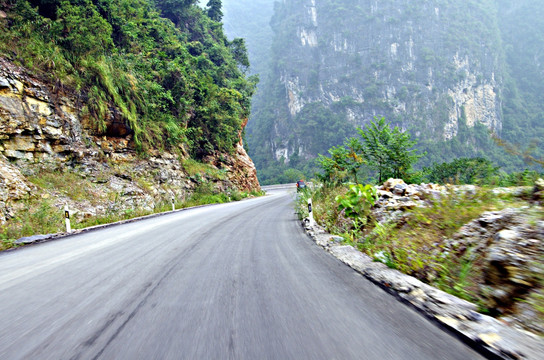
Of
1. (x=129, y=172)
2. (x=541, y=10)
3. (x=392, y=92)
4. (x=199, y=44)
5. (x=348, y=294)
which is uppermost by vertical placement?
(x=541, y=10)

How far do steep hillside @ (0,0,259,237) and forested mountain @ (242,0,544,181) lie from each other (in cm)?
7825

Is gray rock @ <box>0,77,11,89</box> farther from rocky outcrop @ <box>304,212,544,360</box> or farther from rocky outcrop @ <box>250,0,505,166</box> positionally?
rocky outcrop @ <box>250,0,505,166</box>

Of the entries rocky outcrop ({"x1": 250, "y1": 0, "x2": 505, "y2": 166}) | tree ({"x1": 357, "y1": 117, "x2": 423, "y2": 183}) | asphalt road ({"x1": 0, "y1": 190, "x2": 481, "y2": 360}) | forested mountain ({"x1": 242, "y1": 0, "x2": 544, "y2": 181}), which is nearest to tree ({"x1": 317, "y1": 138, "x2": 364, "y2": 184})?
tree ({"x1": 357, "y1": 117, "x2": 423, "y2": 183})

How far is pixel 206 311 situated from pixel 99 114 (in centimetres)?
1428

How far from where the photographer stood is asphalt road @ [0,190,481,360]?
2037 millimetres

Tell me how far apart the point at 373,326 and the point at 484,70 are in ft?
529

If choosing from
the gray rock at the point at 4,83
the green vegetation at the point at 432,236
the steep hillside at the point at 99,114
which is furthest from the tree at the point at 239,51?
the green vegetation at the point at 432,236

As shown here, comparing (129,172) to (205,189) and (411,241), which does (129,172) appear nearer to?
(205,189)

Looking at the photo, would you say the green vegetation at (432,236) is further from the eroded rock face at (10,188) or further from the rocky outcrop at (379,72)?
the rocky outcrop at (379,72)

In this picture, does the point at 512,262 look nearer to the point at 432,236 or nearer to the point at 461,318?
the point at 461,318

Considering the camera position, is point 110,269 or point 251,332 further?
point 110,269

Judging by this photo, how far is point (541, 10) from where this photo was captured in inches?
5551

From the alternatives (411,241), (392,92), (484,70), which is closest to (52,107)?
(411,241)

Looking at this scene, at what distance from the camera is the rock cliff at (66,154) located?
9758 mm
